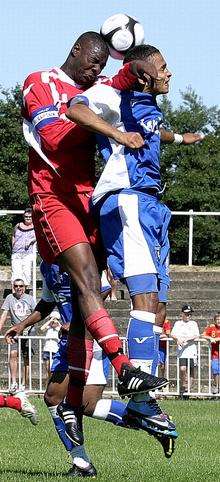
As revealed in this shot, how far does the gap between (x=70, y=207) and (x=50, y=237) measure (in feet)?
0.85

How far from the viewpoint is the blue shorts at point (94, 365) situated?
31.8 feet

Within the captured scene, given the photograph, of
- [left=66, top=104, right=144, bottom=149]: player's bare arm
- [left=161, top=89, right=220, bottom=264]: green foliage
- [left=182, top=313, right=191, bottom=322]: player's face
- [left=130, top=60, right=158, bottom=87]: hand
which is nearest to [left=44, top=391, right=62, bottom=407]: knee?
[left=66, top=104, right=144, bottom=149]: player's bare arm

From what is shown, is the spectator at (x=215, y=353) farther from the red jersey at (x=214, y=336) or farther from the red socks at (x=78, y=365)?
the red socks at (x=78, y=365)

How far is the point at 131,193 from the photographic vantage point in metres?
8.59

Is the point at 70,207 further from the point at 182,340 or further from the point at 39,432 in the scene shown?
the point at 182,340

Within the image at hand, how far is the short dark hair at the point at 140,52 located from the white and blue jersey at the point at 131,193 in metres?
0.31

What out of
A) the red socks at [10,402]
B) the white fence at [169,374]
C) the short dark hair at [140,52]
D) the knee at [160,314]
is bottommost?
the white fence at [169,374]

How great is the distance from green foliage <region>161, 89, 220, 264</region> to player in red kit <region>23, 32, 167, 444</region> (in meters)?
45.8

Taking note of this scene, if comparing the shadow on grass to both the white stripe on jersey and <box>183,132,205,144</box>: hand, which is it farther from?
<box>183,132,205,144</box>: hand

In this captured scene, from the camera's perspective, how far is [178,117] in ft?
298

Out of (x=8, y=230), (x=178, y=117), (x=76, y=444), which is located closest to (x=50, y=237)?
(x=76, y=444)

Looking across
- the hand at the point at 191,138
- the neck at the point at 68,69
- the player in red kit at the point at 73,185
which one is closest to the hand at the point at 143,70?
the player in red kit at the point at 73,185

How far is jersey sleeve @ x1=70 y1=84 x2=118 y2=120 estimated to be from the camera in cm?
861

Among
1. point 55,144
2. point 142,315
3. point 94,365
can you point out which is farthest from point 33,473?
point 55,144
